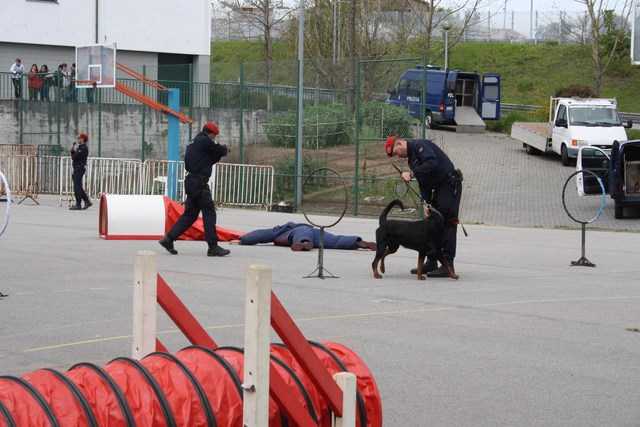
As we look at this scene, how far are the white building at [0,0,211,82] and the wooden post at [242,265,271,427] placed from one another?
3427 centimetres

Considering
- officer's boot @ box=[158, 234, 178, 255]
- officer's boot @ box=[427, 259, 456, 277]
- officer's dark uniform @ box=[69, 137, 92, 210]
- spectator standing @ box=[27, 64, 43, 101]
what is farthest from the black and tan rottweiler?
spectator standing @ box=[27, 64, 43, 101]

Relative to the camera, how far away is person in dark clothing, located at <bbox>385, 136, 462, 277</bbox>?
12797mm

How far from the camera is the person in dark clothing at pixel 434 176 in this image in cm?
1280

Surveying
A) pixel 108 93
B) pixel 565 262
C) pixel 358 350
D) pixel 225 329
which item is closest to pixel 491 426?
pixel 358 350

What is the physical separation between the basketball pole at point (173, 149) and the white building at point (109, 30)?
10.0m

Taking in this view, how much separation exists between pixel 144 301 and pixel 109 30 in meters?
41.5

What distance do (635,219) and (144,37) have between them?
2884 cm

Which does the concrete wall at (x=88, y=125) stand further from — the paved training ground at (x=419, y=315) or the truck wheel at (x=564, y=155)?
the paved training ground at (x=419, y=315)

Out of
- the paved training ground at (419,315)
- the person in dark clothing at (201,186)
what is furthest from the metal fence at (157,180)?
the person in dark clothing at (201,186)

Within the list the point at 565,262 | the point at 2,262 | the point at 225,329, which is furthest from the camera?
the point at 565,262

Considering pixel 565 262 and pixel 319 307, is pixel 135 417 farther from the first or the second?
pixel 565 262

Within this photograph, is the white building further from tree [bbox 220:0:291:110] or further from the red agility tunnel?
the red agility tunnel

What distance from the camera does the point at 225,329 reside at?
943cm

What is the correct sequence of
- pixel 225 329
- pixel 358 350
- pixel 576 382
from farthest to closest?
1. pixel 225 329
2. pixel 358 350
3. pixel 576 382
